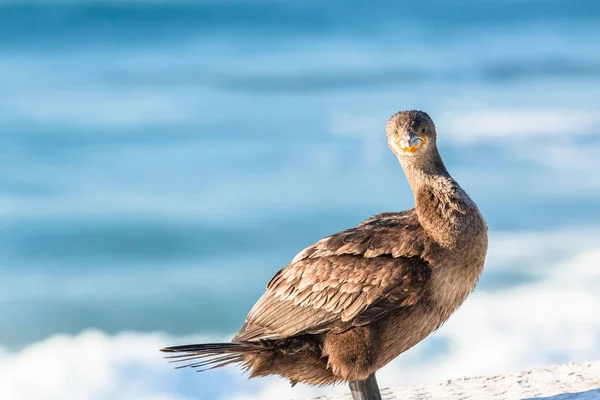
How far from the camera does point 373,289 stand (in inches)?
274

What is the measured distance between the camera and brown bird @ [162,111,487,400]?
693 cm

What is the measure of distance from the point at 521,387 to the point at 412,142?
9.50ft

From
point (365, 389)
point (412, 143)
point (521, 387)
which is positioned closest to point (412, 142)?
point (412, 143)

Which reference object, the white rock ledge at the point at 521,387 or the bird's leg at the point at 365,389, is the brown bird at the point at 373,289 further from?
the white rock ledge at the point at 521,387

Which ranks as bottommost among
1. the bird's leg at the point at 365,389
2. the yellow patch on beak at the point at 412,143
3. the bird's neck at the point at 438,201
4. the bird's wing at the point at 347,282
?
the bird's leg at the point at 365,389

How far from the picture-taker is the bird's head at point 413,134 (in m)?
7.38

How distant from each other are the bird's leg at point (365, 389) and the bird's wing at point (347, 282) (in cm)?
50

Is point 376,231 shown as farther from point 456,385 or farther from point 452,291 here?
point 456,385

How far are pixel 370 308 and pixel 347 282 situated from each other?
11.4 inches

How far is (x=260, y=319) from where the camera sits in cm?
736

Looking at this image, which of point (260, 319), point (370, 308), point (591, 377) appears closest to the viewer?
point (370, 308)

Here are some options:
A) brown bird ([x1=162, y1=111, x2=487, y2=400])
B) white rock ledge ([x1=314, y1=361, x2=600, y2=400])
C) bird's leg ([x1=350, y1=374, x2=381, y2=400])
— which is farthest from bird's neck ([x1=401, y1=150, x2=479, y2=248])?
white rock ledge ([x1=314, y1=361, x2=600, y2=400])

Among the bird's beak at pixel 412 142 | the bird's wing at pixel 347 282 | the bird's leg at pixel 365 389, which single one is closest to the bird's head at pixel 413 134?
the bird's beak at pixel 412 142

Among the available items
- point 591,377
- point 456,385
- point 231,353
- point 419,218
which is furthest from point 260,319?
point 591,377
